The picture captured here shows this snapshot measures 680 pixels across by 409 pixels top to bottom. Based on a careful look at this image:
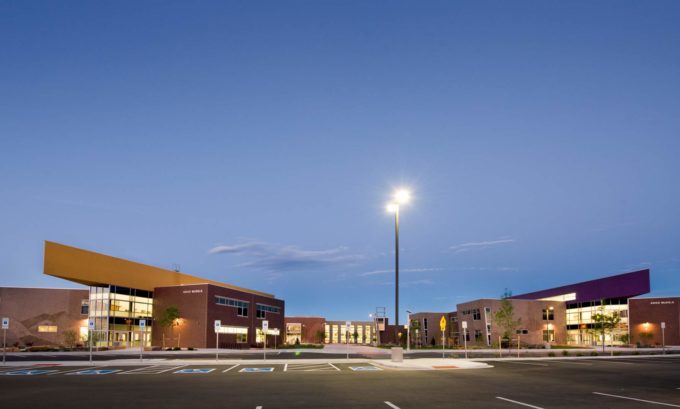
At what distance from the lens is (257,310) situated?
85.6 m

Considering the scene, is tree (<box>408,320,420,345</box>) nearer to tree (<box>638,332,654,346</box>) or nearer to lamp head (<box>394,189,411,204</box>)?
tree (<box>638,332,654,346</box>)

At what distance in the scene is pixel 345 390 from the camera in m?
18.5

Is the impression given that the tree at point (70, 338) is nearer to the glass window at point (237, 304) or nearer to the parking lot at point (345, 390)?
the glass window at point (237, 304)

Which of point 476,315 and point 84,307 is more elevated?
point 84,307

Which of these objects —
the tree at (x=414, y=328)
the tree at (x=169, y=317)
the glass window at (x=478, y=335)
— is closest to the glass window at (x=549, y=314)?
the glass window at (x=478, y=335)

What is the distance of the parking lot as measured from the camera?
601 inches

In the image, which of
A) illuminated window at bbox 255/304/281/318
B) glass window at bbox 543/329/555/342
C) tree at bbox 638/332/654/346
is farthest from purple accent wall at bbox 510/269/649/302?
illuminated window at bbox 255/304/281/318

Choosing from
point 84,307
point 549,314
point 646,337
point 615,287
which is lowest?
point 646,337

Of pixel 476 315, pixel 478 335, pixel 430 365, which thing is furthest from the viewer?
pixel 476 315

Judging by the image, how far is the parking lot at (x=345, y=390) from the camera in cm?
1527

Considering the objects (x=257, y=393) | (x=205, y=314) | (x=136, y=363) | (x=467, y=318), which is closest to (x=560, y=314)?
(x=467, y=318)

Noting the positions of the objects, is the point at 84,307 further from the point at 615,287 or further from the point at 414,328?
the point at 615,287

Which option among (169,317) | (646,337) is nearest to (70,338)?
(169,317)

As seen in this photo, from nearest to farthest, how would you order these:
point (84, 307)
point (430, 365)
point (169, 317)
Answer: point (430, 365)
point (169, 317)
point (84, 307)
